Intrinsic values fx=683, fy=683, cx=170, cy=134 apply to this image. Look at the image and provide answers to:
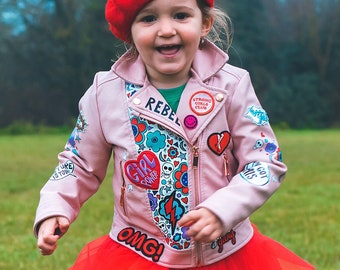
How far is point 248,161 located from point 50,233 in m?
0.59

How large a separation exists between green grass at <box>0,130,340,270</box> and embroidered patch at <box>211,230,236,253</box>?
175cm

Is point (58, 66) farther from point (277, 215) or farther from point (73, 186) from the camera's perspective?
point (73, 186)

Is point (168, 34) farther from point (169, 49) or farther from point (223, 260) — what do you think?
point (223, 260)

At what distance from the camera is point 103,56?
27.4m

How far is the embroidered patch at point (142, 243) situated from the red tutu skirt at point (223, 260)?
2cm

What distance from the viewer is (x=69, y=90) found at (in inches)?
1082

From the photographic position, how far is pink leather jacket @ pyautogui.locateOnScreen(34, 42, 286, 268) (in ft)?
6.38

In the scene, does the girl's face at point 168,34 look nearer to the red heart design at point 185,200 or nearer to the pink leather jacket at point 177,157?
the pink leather jacket at point 177,157

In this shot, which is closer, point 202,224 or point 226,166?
point 202,224

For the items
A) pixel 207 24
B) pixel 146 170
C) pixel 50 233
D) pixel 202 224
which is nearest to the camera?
pixel 202 224

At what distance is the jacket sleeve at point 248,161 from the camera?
5.87 feet

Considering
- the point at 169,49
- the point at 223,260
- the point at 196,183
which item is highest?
the point at 169,49

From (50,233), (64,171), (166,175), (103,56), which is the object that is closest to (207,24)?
(166,175)

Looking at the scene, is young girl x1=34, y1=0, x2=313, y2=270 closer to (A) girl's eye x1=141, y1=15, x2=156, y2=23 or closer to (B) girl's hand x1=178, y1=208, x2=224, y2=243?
(A) girl's eye x1=141, y1=15, x2=156, y2=23
